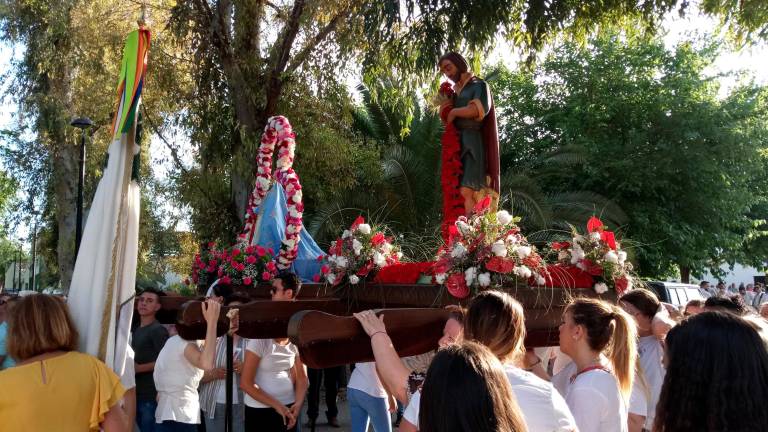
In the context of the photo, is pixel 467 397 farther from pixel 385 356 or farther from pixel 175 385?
pixel 175 385

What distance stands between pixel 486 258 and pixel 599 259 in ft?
3.66

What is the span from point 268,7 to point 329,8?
1.77 m

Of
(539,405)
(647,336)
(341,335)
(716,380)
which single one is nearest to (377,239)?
(647,336)

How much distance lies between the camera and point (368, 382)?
20.4 feet

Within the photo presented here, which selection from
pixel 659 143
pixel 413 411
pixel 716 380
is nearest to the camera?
pixel 716 380

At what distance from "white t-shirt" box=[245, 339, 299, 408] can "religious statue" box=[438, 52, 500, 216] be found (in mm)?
2127

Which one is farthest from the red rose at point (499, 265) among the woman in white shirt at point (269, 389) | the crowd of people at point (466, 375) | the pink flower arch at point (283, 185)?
the pink flower arch at point (283, 185)

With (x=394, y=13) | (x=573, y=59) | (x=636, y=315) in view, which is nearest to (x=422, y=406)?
(x=636, y=315)

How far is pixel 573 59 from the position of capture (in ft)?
76.2

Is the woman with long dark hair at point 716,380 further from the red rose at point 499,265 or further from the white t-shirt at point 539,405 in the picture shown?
the red rose at point 499,265

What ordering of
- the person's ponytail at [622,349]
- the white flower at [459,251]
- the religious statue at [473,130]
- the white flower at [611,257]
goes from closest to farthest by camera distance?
the person's ponytail at [622,349] < the white flower at [459,251] < the white flower at [611,257] < the religious statue at [473,130]

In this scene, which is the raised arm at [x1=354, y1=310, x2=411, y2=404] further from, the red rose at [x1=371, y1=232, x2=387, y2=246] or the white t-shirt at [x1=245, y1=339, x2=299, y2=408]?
the white t-shirt at [x1=245, y1=339, x2=299, y2=408]

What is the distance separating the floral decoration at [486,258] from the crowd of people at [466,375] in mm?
547

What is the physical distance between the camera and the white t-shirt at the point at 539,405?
9.27 ft
